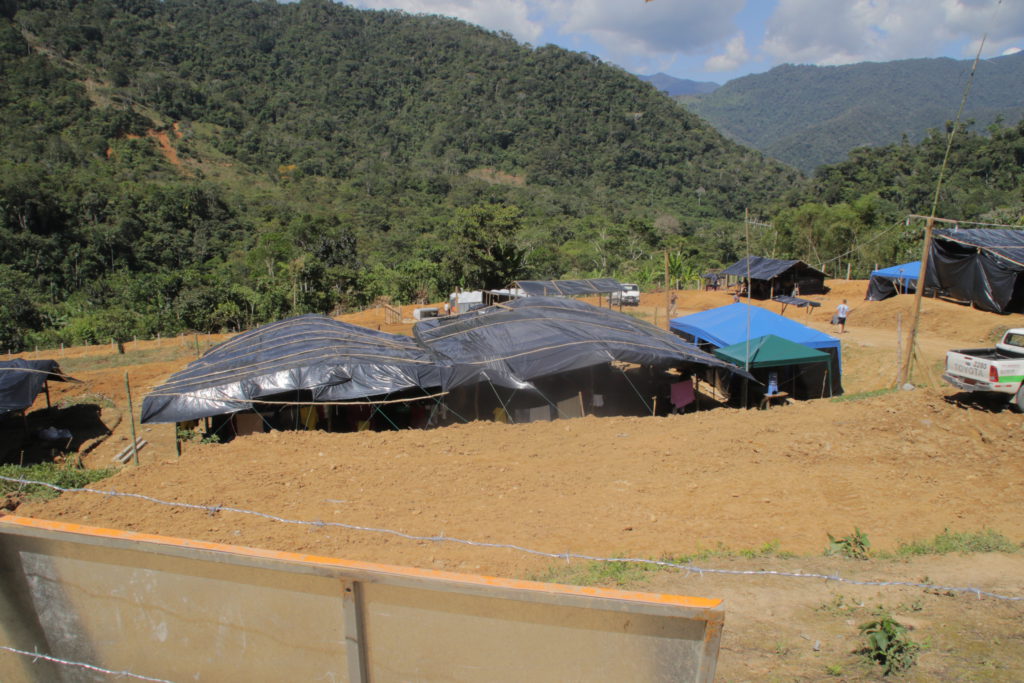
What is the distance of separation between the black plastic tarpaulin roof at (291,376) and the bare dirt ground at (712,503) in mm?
1054

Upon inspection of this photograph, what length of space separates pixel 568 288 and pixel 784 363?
14.0m

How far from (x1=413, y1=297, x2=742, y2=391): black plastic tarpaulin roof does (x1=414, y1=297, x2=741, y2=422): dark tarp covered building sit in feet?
0.06

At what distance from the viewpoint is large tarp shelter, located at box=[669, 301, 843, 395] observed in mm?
14703

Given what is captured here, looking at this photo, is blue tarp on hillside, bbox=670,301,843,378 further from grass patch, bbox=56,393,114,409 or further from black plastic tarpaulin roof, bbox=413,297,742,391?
grass patch, bbox=56,393,114,409

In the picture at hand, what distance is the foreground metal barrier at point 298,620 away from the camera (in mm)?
2238

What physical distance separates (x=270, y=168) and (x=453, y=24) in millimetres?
100009

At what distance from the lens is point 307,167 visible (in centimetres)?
8062

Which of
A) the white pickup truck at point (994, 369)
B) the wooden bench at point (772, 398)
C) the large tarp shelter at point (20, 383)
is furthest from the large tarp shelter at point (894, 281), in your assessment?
the large tarp shelter at point (20, 383)

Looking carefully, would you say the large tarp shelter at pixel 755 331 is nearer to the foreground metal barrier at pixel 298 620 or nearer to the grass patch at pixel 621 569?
the grass patch at pixel 621 569

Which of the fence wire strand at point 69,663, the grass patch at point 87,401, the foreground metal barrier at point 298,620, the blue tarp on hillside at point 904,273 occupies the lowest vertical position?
the grass patch at point 87,401

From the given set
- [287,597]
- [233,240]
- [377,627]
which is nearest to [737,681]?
[377,627]

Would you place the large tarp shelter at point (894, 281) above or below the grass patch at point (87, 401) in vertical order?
above

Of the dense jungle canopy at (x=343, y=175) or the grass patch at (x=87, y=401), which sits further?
the dense jungle canopy at (x=343, y=175)

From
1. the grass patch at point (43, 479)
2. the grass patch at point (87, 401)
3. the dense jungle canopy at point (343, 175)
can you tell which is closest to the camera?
the grass patch at point (43, 479)
